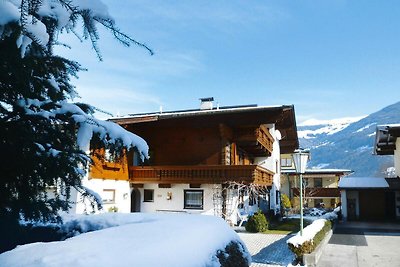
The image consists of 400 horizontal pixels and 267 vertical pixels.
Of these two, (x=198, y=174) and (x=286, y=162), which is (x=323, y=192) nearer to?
(x=286, y=162)

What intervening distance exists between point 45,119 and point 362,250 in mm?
14484

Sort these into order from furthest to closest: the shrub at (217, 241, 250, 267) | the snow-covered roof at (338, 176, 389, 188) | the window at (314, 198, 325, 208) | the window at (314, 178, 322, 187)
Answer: the window at (314, 178, 322, 187), the window at (314, 198, 325, 208), the snow-covered roof at (338, 176, 389, 188), the shrub at (217, 241, 250, 267)

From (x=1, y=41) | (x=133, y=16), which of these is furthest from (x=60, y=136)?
(x=133, y=16)

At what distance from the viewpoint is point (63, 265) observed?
2.63 meters

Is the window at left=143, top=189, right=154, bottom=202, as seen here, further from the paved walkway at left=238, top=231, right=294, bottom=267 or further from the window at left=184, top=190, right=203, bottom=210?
the paved walkway at left=238, top=231, right=294, bottom=267

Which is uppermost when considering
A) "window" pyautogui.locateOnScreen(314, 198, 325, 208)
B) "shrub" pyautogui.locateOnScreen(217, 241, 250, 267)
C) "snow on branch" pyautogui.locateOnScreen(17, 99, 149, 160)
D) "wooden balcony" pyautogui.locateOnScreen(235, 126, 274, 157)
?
"wooden balcony" pyautogui.locateOnScreen(235, 126, 274, 157)

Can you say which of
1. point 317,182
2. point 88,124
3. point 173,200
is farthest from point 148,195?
point 317,182

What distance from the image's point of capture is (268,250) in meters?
14.8

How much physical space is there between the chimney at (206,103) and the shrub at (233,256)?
25044 mm

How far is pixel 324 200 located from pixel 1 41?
2096 inches

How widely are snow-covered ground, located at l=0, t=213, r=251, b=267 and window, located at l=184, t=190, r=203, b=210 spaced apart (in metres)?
18.5

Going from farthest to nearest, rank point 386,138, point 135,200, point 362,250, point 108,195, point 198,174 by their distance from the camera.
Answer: point 386,138, point 135,200, point 198,174, point 108,195, point 362,250

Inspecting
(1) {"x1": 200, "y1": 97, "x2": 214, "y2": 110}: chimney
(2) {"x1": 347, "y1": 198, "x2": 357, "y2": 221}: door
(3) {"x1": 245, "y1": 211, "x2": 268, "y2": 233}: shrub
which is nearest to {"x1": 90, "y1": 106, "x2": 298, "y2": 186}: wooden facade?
(3) {"x1": 245, "y1": 211, "x2": 268, "y2": 233}: shrub

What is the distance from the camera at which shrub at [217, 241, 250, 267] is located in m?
4.13
